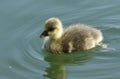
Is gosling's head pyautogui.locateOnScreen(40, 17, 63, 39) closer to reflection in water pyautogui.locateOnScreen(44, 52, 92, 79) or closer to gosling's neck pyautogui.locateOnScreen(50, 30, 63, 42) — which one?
gosling's neck pyautogui.locateOnScreen(50, 30, 63, 42)

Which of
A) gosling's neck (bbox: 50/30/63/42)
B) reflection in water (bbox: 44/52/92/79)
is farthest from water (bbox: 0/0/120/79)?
gosling's neck (bbox: 50/30/63/42)

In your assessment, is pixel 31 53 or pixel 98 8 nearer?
pixel 31 53

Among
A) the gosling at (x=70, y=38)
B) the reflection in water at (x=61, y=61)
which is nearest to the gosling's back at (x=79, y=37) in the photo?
the gosling at (x=70, y=38)

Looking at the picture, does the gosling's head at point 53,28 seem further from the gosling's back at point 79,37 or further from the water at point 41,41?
the water at point 41,41

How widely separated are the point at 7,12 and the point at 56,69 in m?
1.61

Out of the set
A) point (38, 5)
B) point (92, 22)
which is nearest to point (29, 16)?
point (38, 5)

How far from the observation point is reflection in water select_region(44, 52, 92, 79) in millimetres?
6133

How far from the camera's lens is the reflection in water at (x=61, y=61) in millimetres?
6133

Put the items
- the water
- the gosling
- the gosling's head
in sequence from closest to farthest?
1. the water
2. the gosling's head
3. the gosling

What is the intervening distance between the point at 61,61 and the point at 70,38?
0.32 metres

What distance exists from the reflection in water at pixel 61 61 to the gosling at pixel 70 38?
8 centimetres

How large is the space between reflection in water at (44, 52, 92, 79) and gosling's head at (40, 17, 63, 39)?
0.28m

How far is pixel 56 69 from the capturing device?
6.25 metres

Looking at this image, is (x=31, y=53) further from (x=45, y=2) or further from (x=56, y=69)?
(x=45, y=2)
